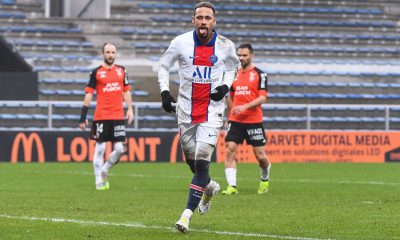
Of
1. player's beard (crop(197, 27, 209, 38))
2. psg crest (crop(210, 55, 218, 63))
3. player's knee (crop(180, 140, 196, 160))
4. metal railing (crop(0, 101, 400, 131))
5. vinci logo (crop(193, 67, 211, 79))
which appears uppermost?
player's beard (crop(197, 27, 209, 38))

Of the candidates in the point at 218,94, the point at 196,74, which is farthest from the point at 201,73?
the point at 218,94

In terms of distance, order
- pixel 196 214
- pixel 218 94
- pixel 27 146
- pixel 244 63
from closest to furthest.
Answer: pixel 218 94 < pixel 196 214 < pixel 244 63 < pixel 27 146

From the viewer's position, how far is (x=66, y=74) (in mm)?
31203

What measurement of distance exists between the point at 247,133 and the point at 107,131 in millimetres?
2283

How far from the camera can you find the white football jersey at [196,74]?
9477 mm

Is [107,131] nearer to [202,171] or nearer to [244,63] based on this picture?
[244,63]

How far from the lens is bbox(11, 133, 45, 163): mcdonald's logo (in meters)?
25.2

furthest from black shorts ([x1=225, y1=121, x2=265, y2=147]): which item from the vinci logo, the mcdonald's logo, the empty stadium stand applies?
the empty stadium stand

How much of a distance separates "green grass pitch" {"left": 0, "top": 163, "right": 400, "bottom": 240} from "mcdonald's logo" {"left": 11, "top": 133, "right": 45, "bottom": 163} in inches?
163

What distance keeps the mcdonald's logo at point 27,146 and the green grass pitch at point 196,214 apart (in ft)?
Answer: 13.6

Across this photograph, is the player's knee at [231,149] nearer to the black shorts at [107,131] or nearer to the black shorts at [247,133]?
the black shorts at [247,133]

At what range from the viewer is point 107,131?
16.1 meters

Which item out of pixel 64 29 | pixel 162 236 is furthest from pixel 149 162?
pixel 162 236

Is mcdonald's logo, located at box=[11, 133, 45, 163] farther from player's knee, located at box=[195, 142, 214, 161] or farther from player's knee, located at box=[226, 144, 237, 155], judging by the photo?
player's knee, located at box=[195, 142, 214, 161]
